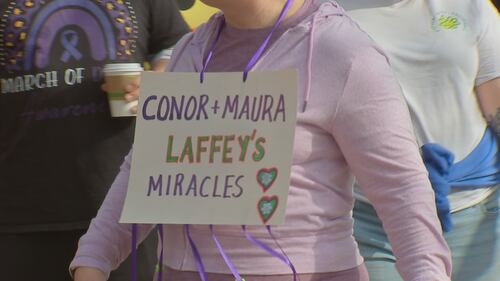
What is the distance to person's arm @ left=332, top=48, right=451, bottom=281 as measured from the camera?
1801mm

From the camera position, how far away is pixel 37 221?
9.99 ft

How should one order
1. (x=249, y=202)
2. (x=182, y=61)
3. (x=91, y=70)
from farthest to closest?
1. (x=91, y=70)
2. (x=182, y=61)
3. (x=249, y=202)

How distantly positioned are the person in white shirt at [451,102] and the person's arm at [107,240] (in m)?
1.03

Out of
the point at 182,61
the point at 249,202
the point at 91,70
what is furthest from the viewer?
the point at 91,70

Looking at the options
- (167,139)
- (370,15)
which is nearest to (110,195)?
(167,139)

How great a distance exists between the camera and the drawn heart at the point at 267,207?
5.94ft

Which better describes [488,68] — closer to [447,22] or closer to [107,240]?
[447,22]

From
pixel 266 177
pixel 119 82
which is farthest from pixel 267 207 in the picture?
pixel 119 82

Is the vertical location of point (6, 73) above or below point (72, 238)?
above

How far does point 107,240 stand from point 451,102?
4.31 feet

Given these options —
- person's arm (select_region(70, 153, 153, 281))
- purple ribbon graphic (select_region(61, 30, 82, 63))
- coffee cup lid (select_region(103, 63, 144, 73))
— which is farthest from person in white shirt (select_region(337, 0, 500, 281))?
person's arm (select_region(70, 153, 153, 281))

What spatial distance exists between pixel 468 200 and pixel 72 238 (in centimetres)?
119

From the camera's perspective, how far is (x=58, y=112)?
300 centimetres

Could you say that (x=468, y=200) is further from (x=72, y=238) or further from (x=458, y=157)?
(x=72, y=238)
